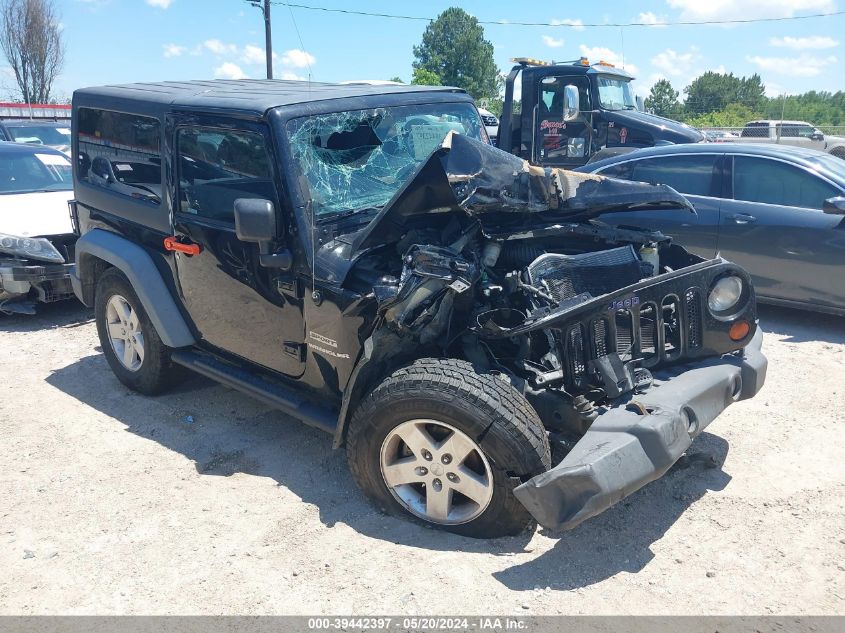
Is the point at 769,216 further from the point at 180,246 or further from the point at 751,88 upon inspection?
the point at 751,88

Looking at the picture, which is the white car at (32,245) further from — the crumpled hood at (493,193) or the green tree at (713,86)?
the green tree at (713,86)

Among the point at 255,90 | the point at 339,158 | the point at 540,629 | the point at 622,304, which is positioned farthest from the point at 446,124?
the point at 540,629

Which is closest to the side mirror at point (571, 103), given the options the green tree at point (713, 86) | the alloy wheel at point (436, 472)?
the alloy wheel at point (436, 472)

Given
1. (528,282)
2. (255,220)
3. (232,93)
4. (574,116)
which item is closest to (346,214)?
(255,220)

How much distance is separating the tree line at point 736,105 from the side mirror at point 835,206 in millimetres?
7895

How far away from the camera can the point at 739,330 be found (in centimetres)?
354

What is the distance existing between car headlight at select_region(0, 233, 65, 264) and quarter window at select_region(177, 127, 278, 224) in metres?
3.10

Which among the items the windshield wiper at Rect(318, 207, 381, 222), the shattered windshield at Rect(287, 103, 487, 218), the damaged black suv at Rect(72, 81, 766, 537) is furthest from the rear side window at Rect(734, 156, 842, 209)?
the windshield wiper at Rect(318, 207, 381, 222)

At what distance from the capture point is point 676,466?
153 inches

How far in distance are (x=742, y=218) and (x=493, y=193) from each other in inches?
146

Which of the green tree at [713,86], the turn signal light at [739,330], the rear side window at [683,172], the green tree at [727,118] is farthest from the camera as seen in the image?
the green tree at [713,86]

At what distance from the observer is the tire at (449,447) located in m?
3.03

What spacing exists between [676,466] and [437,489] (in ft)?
4.69

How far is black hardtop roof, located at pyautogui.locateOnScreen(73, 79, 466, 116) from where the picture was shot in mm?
3961
